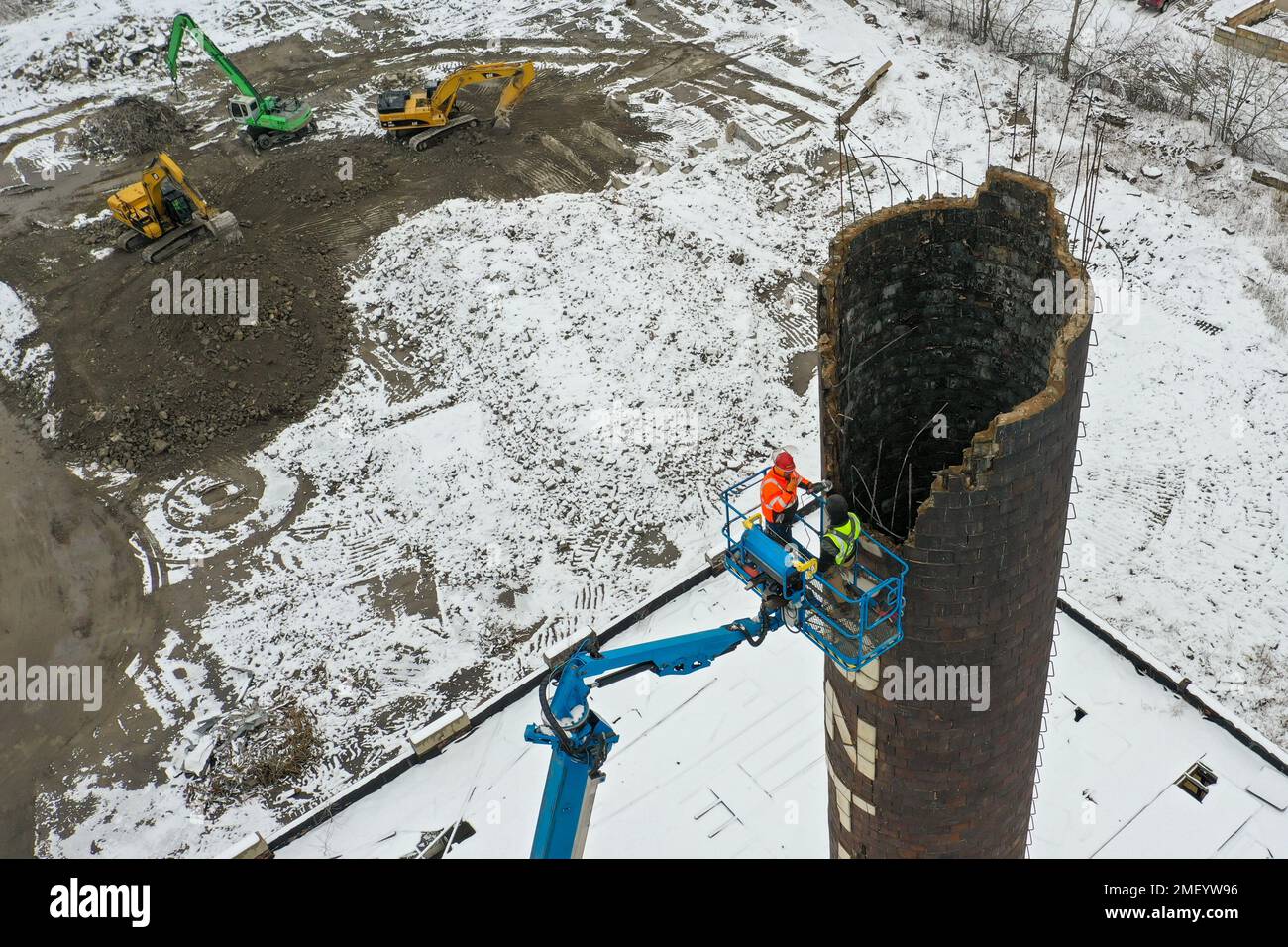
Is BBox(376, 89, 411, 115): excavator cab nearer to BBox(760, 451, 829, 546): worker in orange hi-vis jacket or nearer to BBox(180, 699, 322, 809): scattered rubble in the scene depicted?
BBox(180, 699, 322, 809): scattered rubble

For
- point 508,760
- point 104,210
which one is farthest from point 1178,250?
point 104,210

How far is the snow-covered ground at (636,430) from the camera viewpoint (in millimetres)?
22859

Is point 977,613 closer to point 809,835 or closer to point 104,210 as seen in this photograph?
point 809,835

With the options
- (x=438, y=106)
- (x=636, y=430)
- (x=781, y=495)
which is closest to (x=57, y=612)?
(x=636, y=430)

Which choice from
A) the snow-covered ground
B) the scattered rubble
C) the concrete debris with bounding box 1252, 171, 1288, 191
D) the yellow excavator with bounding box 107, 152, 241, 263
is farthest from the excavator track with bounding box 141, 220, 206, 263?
the concrete debris with bounding box 1252, 171, 1288, 191

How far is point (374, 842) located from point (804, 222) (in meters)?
22.8

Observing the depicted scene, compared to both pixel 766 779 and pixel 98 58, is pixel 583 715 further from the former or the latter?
pixel 98 58

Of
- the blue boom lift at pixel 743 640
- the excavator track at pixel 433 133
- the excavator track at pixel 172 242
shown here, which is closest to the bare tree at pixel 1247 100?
the excavator track at pixel 433 133

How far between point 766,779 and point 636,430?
1257cm

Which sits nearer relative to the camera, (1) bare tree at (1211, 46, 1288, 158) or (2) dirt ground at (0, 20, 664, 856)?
(2) dirt ground at (0, 20, 664, 856)

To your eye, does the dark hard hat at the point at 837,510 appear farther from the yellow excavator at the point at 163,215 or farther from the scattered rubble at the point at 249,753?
the yellow excavator at the point at 163,215

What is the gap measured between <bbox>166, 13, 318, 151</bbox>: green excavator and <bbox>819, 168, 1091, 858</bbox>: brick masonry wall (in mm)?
31928

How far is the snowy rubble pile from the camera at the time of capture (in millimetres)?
41688

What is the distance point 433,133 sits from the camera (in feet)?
119
